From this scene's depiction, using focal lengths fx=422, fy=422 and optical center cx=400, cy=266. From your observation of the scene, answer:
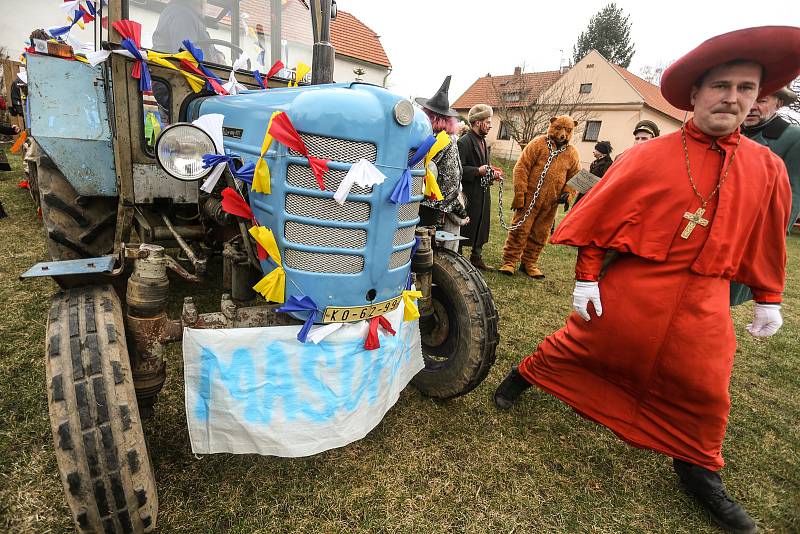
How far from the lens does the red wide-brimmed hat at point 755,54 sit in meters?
1.65

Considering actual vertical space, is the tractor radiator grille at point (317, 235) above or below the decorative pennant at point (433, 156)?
below

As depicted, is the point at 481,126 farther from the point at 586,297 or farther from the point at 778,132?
the point at 586,297

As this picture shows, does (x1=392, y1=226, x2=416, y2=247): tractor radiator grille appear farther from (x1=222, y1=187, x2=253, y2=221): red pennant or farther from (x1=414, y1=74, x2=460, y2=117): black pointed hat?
(x1=414, y1=74, x2=460, y2=117): black pointed hat

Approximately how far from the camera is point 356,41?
14328mm

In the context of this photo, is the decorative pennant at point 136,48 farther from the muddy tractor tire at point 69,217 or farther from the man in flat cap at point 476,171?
the man in flat cap at point 476,171

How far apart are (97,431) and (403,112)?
1483 millimetres

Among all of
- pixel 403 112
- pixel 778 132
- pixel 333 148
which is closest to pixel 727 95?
pixel 778 132

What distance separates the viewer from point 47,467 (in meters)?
1.83

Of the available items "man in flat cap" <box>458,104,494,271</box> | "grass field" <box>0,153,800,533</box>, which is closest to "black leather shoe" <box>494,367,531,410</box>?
"grass field" <box>0,153,800,533</box>

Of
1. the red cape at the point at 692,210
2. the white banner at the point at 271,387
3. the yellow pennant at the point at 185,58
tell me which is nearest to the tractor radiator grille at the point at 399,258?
the white banner at the point at 271,387

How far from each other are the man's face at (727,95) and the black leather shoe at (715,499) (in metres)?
1.61

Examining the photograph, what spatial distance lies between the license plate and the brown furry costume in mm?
3974

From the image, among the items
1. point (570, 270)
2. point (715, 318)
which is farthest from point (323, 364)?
point (570, 270)

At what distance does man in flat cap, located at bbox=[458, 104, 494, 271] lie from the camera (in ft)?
15.9
